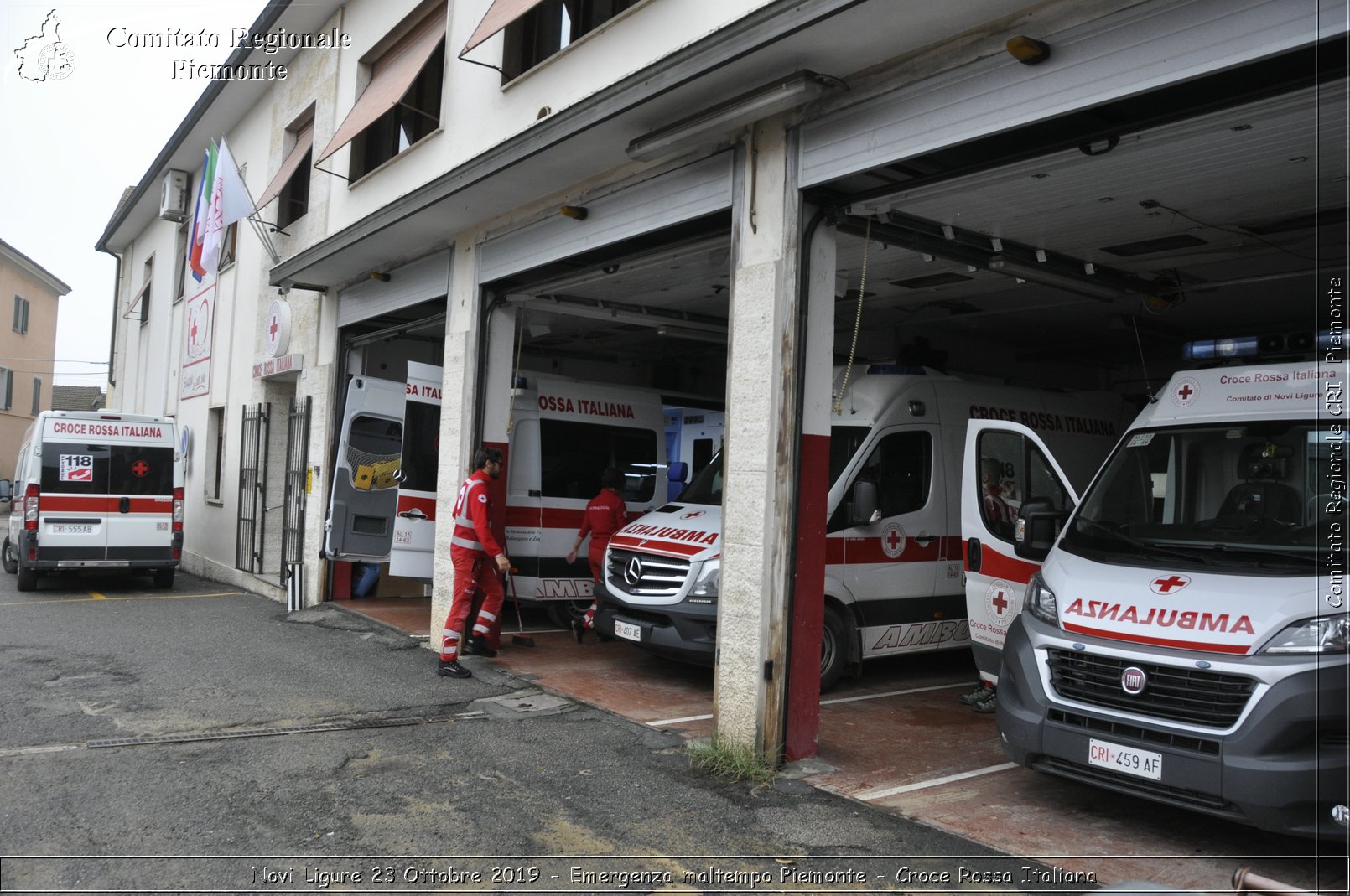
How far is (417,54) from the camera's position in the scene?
10.5 m

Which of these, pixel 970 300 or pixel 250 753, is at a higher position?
pixel 970 300

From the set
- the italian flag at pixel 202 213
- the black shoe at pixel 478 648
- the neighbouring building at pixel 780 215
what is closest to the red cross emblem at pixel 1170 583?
the neighbouring building at pixel 780 215

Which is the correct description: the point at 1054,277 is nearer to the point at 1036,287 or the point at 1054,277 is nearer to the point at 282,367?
the point at 1036,287

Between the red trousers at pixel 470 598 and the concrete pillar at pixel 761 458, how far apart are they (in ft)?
9.91

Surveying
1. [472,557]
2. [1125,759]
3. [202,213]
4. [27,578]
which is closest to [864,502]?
[1125,759]

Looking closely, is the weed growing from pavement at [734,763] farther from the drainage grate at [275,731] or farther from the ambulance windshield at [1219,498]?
the ambulance windshield at [1219,498]

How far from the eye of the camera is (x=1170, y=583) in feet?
16.0

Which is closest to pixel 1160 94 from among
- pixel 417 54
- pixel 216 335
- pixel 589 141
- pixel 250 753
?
pixel 589 141

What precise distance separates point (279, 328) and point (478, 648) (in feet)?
21.7

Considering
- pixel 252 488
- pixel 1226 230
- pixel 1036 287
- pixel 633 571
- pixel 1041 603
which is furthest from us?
pixel 252 488

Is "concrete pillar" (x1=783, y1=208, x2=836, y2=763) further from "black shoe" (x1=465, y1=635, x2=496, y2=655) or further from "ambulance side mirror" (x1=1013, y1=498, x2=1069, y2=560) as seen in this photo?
"black shoe" (x1=465, y1=635, x2=496, y2=655)

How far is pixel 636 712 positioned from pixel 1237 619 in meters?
4.08

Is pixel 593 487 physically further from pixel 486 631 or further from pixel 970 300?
pixel 970 300

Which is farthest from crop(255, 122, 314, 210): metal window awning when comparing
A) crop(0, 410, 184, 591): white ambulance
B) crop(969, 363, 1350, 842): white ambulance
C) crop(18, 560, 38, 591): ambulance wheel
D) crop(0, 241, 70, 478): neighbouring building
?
crop(0, 241, 70, 478): neighbouring building
